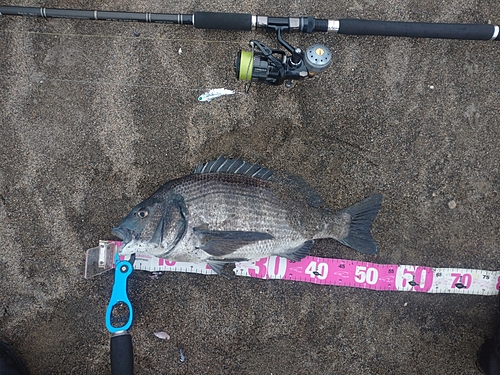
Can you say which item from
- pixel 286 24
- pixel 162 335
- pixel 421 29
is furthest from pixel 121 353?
pixel 421 29

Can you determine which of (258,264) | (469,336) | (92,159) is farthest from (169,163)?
(469,336)

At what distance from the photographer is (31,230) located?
3115 mm

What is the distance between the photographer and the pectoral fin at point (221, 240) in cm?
264

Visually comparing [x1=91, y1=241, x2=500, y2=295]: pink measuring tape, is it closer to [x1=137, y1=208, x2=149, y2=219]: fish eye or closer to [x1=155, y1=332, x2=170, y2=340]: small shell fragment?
[x1=155, y1=332, x2=170, y2=340]: small shell fragment

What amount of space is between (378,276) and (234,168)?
1491mm

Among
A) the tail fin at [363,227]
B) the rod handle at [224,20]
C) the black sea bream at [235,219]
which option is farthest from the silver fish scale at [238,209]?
the rod handle at [224,20]

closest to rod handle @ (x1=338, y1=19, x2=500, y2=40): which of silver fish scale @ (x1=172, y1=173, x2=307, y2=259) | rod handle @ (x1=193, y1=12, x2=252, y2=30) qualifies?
rod handle @ (x1=193, y1=12, x2=252, y2=30)

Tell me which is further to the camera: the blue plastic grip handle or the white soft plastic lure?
the white soft plastic lure

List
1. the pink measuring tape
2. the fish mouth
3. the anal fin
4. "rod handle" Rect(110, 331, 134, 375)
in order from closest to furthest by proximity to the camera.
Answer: the fish mouth
"rod handle" Rect(110, 331, 134, 375)
the anal fin
the pink measuring tape

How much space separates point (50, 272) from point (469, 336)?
351 cm

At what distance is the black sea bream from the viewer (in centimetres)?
264

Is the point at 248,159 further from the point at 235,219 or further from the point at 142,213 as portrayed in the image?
the point at 142,213

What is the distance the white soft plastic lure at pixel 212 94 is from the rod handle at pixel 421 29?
1039 mm

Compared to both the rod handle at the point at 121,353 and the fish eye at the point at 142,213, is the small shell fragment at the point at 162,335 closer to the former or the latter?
the rod handle at the point at 121,353
